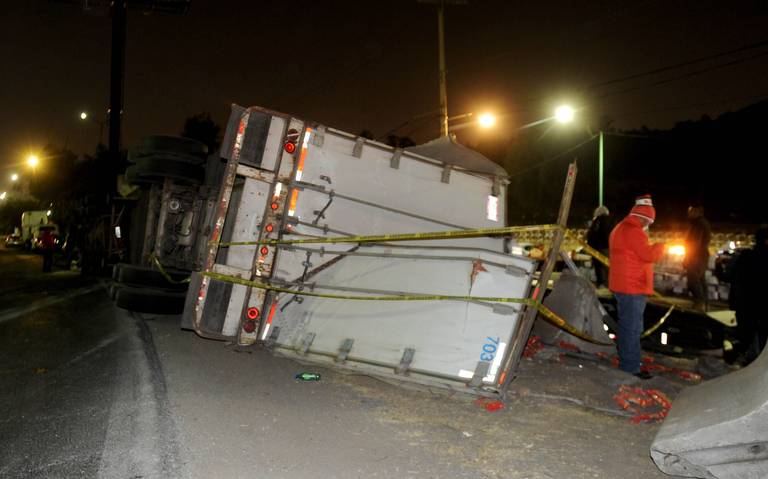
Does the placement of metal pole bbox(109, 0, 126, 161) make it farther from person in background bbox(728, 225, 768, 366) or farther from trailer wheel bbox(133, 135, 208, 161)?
person in background bbox(728, 225, 768, 366)

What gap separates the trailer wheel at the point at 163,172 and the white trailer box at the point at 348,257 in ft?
8.89

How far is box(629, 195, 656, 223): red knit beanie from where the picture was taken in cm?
511

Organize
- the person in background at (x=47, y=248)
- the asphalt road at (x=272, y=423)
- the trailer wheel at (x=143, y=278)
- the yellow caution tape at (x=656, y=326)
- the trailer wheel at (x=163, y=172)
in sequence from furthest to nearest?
the person in background at (x=47, y=248), the trailer wheel at (x=163, y=172), the trailer wheel at (x=143, y=278), the yellow caution tape at (x=656, y=326), the asphalt road at (x=272, y=423)

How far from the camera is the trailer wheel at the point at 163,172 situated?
311 inches

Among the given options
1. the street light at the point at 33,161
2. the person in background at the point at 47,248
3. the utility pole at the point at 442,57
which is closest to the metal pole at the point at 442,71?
the utility pole at the point at 442,57

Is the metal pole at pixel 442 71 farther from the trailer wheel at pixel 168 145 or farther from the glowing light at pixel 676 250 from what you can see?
the trailer wheel at pixel 168 145

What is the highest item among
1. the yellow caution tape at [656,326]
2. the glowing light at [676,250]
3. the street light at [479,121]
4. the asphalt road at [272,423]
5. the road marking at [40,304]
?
the street light at [479,121]

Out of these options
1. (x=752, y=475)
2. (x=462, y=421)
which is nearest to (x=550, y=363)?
(x=462, y=421)

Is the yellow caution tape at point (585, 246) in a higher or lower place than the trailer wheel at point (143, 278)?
higher

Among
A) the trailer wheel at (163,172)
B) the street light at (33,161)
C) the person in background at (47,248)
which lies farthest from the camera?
the street light at (33,161)

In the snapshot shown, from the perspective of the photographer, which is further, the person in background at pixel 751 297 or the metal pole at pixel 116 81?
the metal pole at pixel 116 81

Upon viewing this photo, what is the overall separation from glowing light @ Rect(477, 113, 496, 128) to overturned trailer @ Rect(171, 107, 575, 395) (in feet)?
44.3

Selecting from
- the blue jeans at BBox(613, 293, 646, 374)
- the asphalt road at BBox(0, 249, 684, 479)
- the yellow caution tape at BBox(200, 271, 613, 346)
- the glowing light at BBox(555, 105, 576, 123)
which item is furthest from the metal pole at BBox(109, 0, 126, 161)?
the blue jeans at BBox(613, 293, 646, 374)

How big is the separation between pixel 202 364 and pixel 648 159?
4632 centimetres
